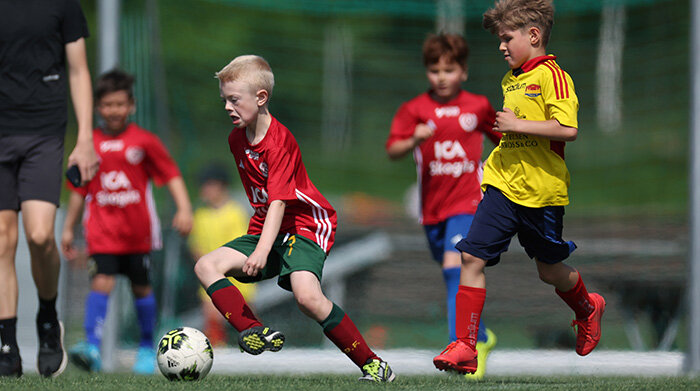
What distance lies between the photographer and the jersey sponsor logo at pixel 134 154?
6.72 meters

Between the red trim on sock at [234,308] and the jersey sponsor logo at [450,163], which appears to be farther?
Result: the jersey sponsor logo at [450,163]

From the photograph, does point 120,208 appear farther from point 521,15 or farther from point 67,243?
point 521,15

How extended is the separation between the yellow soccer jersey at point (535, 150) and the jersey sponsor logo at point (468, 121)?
1.37 metres

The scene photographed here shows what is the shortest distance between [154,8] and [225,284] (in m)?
4.72

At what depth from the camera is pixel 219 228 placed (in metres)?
9.59

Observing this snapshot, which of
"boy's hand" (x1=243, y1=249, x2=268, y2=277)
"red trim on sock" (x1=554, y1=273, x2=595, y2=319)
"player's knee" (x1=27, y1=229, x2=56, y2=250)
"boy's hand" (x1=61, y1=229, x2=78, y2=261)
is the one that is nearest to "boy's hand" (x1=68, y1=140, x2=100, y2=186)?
"player's knee" (x1=27, y1=229, x2=56, y2=250)

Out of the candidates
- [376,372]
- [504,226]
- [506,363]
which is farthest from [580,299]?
[506,363]

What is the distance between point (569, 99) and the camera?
4.40 meters

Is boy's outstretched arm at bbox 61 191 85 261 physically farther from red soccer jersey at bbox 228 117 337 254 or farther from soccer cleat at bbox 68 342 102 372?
red soccer jersey at bbox 228 117 337 254

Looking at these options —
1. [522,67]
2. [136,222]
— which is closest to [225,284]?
[522,67]

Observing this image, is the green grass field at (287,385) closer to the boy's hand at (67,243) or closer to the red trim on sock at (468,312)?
the red trim on sock at (468,312)

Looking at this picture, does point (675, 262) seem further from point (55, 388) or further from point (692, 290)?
point (55, 388)

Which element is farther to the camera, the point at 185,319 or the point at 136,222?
the point at 185,319

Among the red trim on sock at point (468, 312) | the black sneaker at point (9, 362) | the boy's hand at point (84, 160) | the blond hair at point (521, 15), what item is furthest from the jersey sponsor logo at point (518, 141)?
the black sneaker at point (9, 362)
